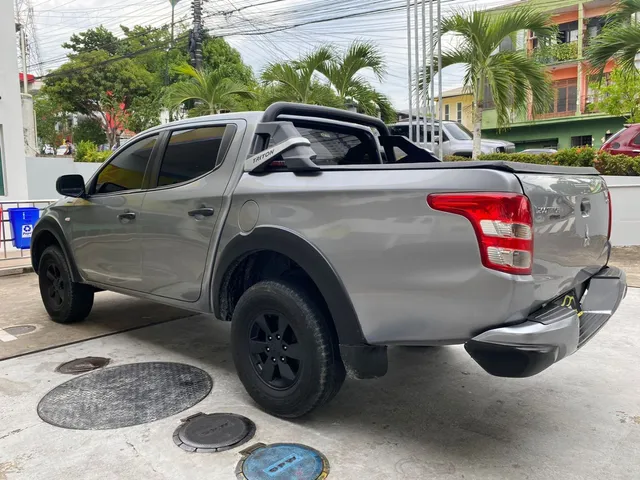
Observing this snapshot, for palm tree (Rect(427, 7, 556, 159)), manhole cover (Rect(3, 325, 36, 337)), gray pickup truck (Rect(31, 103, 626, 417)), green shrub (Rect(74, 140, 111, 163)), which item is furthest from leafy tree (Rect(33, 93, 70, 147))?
gray pickup truck (Rect(31, 103, 626, 417))

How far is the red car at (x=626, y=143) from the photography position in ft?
35.0

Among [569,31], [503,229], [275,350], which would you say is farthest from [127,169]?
[569,31]

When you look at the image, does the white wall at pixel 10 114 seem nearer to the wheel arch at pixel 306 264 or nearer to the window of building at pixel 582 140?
the wheel arch at pixel 306 264

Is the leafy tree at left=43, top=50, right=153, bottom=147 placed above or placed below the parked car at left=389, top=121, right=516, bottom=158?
above

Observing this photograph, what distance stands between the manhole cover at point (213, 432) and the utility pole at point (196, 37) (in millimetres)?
17366

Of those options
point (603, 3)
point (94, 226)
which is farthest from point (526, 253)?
point (603, 3)

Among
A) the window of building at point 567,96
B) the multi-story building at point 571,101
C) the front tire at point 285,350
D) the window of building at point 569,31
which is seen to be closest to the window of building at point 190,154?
the front tire at point 285,350

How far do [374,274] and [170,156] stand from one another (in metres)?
2.11

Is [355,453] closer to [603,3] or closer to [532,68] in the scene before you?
[532,68]

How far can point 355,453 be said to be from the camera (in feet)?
9.09

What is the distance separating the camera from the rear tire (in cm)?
501

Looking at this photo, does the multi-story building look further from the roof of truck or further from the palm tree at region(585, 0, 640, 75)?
the roof of truck

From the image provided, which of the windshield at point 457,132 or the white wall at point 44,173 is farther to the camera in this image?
the white wall at point 44,173

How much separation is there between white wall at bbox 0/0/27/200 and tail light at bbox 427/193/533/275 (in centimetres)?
1186
